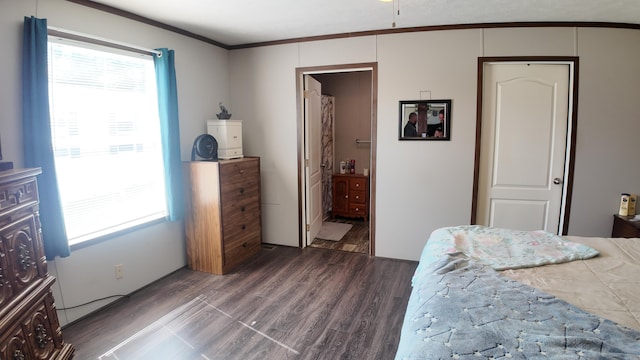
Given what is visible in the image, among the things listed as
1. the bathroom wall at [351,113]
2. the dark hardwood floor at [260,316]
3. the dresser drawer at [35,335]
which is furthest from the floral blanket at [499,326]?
the bathroom wall at [351,113]

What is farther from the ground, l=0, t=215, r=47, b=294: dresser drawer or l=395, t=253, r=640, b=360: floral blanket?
l=0, t=215, r=47, b=294: dresser drawer

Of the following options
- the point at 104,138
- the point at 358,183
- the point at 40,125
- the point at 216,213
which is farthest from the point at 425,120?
the point at 40,125

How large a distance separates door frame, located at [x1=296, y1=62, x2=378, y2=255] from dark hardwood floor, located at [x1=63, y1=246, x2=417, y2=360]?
554 mm

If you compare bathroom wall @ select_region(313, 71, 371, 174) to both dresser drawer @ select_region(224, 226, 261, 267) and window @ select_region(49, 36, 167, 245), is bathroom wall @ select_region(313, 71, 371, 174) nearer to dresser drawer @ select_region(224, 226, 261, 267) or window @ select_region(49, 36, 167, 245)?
dresser drawer @ select_region(224, 226, 261, 267)

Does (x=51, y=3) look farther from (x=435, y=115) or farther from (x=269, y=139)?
(x=435, y=115)

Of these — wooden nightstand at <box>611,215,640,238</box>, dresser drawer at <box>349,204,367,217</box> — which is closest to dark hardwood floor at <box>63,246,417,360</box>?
dresser drawer at <box>349,204,367,217</box>

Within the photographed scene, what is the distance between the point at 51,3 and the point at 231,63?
6.39ft

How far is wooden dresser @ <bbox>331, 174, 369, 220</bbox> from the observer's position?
5148 mm

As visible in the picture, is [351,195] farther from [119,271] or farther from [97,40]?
[97,40]

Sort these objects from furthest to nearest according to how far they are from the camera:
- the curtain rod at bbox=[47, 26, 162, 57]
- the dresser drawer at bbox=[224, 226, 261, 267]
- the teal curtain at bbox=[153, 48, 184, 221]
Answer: the dresser drawer at bbox=[224, 226, 261, 267] → the teal curtain at bbox=[153, 48, 184, 221] → the curtain rod at bbox=[47, 26, 162, 57]

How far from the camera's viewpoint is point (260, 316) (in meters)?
2.61

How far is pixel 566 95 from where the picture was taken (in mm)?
3152

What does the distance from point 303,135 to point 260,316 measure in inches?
81.8

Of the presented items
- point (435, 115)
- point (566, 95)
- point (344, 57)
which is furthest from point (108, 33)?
point (566, 95)
